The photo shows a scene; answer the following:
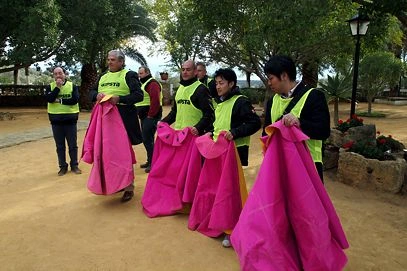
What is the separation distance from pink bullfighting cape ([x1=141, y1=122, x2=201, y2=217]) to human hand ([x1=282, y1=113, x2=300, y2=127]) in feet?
5.80

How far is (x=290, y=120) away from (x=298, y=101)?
0.21 meters

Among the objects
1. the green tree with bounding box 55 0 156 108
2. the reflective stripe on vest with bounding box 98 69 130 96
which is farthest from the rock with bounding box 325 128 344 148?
the green tree with bounding box 55 0 156 108

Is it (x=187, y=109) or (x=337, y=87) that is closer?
(x=187, y=109)

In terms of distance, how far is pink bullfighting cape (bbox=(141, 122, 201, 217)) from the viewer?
14.5 ft

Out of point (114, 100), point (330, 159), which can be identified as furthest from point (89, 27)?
point (330, 159)

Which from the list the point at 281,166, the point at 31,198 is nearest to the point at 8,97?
the point at 31,198

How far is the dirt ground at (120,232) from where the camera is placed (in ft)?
11.2

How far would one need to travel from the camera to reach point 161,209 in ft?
14.9

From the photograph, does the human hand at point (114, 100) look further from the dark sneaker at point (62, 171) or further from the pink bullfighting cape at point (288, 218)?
the pink bullfighting cape at point (288, 218)

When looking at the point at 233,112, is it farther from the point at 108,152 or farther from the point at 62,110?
the point at 62,110

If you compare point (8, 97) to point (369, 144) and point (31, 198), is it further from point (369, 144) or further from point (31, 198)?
point (369, 144)

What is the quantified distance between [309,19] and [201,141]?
459 cm

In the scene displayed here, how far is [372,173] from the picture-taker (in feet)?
18.7

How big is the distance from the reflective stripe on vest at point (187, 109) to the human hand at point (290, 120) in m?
1.92
